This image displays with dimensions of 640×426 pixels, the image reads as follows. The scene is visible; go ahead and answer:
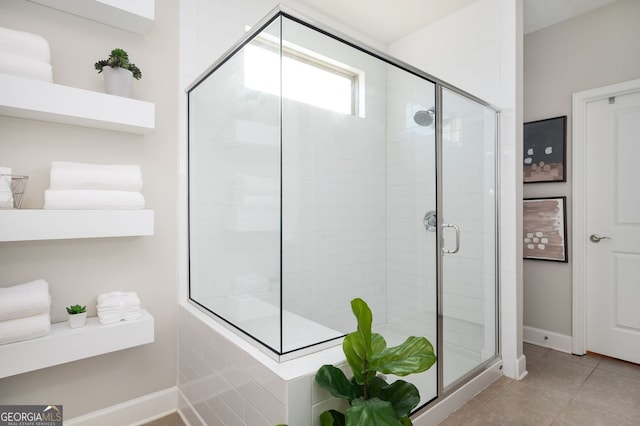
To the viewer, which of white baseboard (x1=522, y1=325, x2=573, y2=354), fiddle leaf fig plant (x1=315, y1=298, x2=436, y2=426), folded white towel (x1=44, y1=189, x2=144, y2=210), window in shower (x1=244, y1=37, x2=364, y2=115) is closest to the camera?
fiddle leaf fig plant (x1=315, y1=298, x2=436, y2=426)

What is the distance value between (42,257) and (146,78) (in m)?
1.07

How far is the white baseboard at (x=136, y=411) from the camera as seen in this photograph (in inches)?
68.7

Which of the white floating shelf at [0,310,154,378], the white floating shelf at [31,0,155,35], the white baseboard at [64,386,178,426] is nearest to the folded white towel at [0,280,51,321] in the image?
the white floating shelf at [0,310,154,378]

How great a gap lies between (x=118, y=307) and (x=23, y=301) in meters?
0.38

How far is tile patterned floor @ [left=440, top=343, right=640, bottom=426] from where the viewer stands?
1.85 meters

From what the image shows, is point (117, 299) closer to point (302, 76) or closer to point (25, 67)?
point (25, 67)

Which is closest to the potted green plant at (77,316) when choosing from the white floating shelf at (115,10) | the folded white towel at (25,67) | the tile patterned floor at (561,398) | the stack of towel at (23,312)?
the stack of towel at (23,312)

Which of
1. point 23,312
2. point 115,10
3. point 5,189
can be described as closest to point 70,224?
point 5,189

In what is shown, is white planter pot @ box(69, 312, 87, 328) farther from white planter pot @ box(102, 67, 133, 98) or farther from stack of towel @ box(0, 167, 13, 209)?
white planter pot @ box(102, 67, 133, 98)

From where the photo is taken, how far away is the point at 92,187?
156 centimetres

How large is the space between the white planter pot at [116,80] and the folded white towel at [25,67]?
217mm

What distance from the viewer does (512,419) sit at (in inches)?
73.1

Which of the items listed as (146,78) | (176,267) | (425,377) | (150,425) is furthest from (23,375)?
(425,377)

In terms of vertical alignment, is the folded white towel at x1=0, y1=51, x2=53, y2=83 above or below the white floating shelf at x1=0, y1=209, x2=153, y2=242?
above
